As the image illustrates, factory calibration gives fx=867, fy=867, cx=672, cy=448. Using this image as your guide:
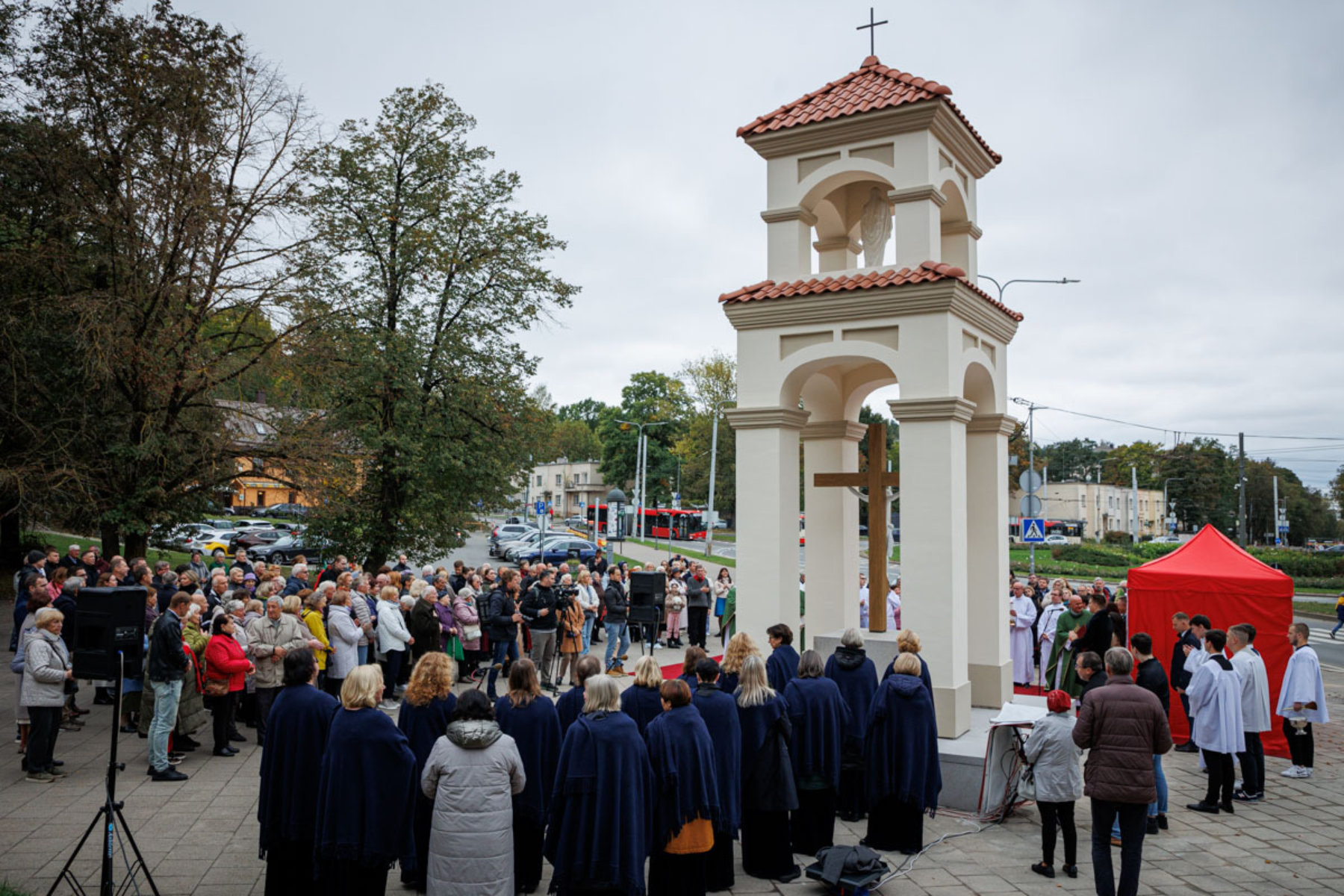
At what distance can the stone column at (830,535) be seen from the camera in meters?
11.4

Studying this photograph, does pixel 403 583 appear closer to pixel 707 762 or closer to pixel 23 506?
pixel 23 506

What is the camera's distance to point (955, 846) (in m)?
7.45

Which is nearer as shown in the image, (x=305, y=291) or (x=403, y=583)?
(x=403, y=583)

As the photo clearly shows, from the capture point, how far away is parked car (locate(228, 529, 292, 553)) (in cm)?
3548

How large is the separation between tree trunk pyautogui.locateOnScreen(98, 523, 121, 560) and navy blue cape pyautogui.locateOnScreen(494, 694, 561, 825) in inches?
581

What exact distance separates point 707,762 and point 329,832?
246 centimetres

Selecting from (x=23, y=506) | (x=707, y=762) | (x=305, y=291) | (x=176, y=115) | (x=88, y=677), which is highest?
(x=176, y=115)

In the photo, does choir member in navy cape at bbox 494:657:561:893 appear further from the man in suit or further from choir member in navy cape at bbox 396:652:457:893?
the man in suit

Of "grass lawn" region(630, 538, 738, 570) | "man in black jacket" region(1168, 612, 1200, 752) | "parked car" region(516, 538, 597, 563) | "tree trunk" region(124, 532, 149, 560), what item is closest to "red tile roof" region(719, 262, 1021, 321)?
"man in black jacket" region(1168, 612, 1200, 752)

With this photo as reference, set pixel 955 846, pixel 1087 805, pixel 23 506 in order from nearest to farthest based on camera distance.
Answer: pixel 955 846 < pixel 1087 805 < pixel 23 506

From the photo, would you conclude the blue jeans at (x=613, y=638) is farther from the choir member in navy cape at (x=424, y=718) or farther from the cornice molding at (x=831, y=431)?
the choir member in navy cape at (x=424, y=718)

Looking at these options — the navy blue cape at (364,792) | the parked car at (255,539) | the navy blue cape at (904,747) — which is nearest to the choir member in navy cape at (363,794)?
the navy blue cape at (364,792)

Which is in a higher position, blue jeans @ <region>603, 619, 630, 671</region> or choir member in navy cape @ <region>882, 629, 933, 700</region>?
choir member in navy cape @ <region>882, 629, 933, 700</region>

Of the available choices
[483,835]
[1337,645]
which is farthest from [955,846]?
[1337,645]
